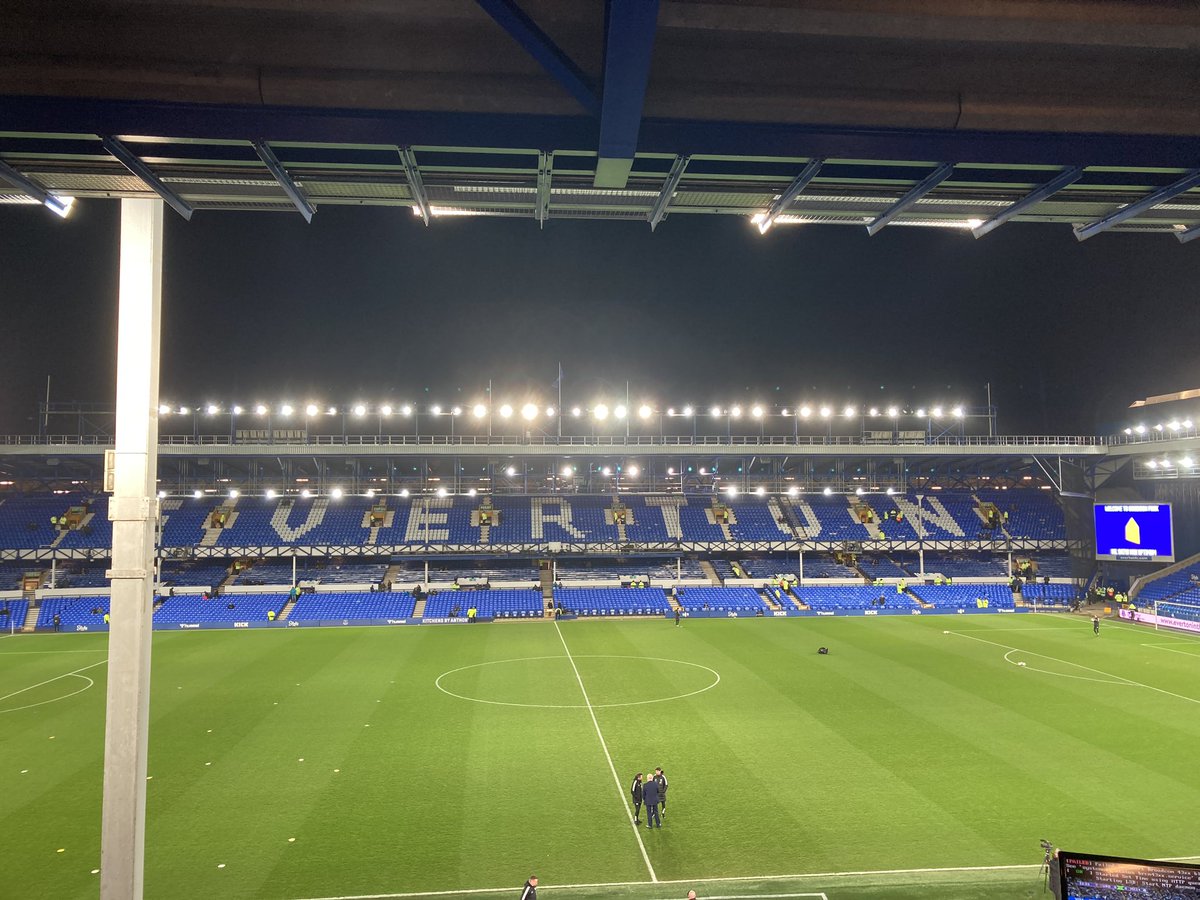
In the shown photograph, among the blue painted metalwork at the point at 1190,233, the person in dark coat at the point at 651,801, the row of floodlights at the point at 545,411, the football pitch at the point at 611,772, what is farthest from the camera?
the row of floodlights at the point at 545,411

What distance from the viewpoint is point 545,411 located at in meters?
49.8

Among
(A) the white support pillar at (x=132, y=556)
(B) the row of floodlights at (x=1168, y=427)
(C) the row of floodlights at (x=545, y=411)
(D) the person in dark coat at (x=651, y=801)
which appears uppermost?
(C) the row of floodlights at (x=545, y=411)

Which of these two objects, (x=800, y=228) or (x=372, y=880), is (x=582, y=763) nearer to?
(x=372, y=880)

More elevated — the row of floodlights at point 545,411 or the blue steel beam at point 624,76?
the row of floodlights at point 545,411

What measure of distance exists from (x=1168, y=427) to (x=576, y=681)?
131 feet

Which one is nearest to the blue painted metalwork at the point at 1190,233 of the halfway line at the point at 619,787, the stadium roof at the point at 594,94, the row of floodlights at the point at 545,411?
the stadium roof at the point at 594,94

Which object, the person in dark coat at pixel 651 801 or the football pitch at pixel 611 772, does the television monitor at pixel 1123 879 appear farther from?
the person in dark coat at pixel 651 801

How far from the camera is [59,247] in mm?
32875

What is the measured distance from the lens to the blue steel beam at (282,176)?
4770mm

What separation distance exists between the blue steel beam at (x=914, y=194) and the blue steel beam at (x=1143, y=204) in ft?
5.12

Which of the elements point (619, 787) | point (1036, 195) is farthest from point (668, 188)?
point (619, 787)

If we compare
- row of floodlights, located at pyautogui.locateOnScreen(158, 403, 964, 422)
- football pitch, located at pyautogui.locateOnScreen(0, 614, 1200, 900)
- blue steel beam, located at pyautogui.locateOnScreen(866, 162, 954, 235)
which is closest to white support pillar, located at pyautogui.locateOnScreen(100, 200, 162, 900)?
football pitch, located at pyautogui.locateOnScreen(0, 614, 1200, 900)

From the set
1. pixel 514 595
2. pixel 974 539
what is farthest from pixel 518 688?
pixel 974 539

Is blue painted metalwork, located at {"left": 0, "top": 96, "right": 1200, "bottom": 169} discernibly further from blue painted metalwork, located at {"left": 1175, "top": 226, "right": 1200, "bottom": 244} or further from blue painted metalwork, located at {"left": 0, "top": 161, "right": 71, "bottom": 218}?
blue painted metalwork, located at {"left": 1175, "top": 226, "right": 1200, "bottom": 244}
